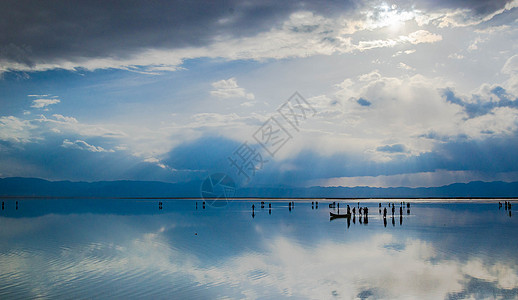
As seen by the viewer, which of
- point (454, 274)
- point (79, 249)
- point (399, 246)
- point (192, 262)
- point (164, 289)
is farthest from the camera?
point (399, 246)

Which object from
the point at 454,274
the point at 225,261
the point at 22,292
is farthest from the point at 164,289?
the point at 454,274

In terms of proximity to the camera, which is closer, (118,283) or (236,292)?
(236,292)

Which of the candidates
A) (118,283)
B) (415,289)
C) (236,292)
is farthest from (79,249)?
(415,289)

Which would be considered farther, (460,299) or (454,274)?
(454,274)

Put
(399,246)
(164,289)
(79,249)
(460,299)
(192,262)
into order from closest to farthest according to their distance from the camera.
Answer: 1. (460,299)
2. (164,289)
3. (192,262)
4. (79,249)
5. (399,246)

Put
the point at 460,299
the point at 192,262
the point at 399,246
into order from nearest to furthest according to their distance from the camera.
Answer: the point at 460,299 < the point at 192,262 < the point at 399,246

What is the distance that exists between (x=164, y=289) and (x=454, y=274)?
15.0m

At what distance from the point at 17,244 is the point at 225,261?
63.4 feet

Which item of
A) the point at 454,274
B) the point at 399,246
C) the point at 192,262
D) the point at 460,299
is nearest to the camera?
the point at 460,299

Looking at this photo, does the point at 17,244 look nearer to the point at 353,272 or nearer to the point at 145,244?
the point at 145,244

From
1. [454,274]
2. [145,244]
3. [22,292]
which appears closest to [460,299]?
[454,274]

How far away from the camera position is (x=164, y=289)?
1928cm

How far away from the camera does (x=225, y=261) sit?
26.8 meters

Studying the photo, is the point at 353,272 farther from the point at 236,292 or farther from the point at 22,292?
the point at 22,292
